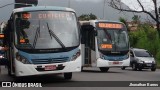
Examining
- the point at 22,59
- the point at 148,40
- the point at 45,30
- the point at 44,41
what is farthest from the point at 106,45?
the point at 148,40

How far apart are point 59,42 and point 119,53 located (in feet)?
Answer: 31.2

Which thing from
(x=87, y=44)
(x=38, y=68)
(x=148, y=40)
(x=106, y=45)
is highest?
(x=38, y=68)

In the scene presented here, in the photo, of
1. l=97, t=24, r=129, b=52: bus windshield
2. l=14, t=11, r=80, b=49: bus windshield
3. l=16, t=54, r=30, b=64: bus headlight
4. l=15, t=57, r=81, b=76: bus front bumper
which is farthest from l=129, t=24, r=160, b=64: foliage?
l=16, t=54, r=30, b=64: bus headlight

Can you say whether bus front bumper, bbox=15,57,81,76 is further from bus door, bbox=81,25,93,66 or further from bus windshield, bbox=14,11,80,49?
bus door, bbox=81,25,93,66

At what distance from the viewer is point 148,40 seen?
45.1 m

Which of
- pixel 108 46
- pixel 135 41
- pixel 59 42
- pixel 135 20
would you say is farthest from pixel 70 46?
pixel 135 20

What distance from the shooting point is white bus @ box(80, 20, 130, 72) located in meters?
24.7

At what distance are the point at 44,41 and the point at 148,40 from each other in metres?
30.5

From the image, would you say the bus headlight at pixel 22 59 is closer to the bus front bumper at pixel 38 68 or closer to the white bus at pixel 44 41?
the white bus at pixel 44 41

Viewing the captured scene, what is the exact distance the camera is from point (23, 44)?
15.8m

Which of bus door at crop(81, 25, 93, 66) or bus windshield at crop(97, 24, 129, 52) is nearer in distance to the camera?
bus windshield at crop(97, 24, 129, 52)

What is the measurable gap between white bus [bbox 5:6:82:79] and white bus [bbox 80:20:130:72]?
26.9 feet

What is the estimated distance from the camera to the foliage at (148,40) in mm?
43219

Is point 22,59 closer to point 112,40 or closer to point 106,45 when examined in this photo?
point 106,45
